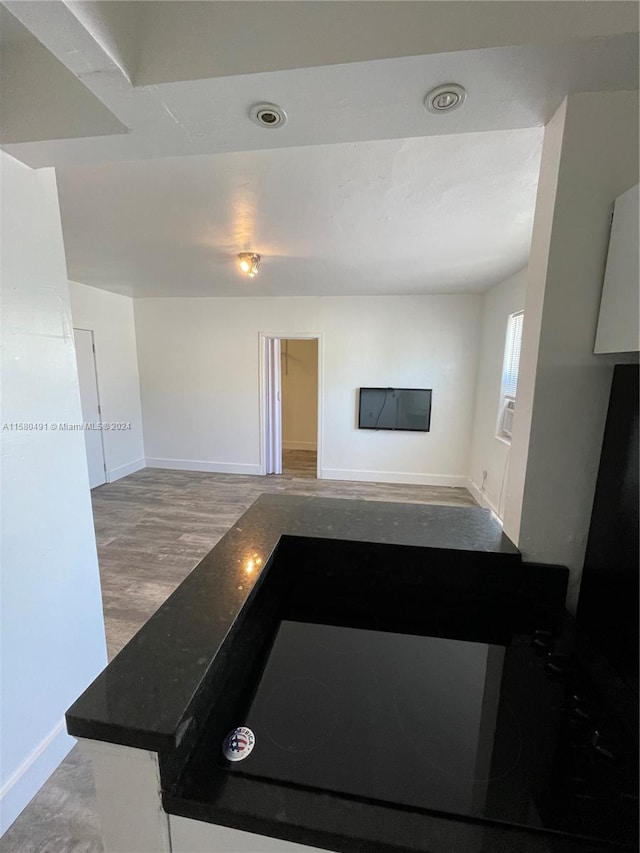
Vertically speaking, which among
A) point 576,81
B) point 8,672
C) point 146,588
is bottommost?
point 146,588

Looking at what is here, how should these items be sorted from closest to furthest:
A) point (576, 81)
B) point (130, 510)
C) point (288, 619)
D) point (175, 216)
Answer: point (576, 81), point (288, 619), point (175, 216), point (130, 510)

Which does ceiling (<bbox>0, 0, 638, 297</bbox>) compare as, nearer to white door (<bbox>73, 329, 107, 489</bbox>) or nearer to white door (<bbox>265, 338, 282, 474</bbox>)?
white door (<bbox>73, 329, 107, 489</bbox>)

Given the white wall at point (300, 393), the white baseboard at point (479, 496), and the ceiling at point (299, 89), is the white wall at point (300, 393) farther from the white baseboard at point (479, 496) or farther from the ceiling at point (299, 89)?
the ceiling at point (299, 89)

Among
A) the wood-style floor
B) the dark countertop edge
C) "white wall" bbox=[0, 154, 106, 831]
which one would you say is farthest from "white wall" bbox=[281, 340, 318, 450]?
the dark countertop edge

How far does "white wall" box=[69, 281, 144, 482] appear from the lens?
4297 millimetres

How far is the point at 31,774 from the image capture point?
1322 millimetres

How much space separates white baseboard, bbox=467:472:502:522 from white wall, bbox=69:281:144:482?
4.69m

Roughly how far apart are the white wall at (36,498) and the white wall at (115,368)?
3305 mm

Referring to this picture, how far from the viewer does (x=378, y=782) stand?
60 centimetres

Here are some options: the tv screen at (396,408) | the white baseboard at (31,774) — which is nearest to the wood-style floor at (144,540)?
the white baseboard at (31,774)

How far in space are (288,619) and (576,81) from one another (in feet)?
5.04

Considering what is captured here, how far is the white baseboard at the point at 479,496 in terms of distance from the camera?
391 centimetres

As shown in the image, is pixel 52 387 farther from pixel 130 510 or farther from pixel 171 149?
pixel 130 510

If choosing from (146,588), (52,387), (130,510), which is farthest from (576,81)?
(130,510)
